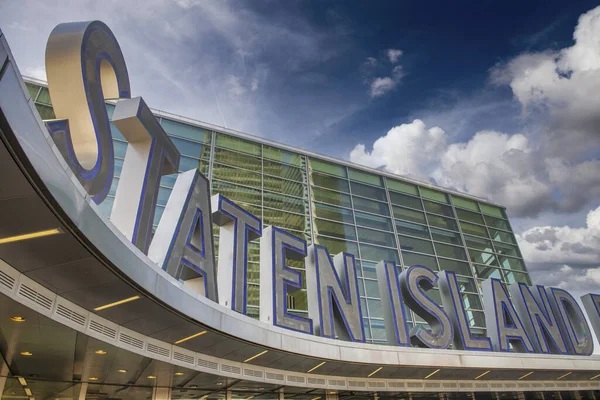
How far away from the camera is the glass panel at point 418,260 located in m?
28.9

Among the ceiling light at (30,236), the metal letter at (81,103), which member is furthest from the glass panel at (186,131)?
the ceiling light at (30,236)

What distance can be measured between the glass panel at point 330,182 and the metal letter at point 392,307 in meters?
12.7

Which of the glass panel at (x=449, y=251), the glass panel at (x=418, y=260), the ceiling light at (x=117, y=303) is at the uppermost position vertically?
the glass panel at (x=449, y=251)

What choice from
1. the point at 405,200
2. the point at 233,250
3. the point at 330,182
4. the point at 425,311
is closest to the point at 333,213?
the point at 330,182

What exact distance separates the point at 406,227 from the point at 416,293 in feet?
45.8

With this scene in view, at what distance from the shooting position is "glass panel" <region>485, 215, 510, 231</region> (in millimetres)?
35072

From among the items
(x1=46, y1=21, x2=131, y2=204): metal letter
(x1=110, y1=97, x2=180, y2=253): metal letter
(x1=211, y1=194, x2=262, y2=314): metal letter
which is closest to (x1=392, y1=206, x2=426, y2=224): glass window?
(x1=211, y1=194, x2=262, y2=314): metal letter

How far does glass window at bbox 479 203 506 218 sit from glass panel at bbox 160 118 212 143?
2206 centimetres

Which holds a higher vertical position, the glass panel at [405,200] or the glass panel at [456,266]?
the glass panel at [405,200]

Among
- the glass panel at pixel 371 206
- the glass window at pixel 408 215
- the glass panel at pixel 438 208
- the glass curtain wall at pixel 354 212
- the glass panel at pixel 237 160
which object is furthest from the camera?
the glass panel at pixel 438 208

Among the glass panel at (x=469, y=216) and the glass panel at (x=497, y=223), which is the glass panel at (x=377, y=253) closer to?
the glass panel at (x=469, y=216)

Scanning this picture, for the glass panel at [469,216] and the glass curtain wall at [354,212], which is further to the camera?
the glass panel at [469,216]

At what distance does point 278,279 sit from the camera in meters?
13.7

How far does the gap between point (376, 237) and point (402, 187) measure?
5.44 m
